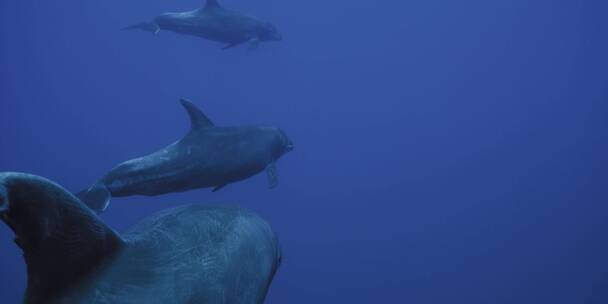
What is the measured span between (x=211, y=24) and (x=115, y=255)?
11.1m

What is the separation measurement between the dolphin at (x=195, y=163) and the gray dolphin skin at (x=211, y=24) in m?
6.28

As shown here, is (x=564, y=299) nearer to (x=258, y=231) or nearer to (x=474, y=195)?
(x=474, y=195)

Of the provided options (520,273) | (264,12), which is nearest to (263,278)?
(520,273)

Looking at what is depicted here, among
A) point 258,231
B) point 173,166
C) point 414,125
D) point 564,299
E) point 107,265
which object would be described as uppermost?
point 107,265

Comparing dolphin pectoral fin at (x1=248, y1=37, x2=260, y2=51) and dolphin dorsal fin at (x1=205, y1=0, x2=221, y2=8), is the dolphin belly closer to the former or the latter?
dolphin dorsal fin at (x1=205, y1=0, x2=221, y2=8)

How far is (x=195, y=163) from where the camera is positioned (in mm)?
6344

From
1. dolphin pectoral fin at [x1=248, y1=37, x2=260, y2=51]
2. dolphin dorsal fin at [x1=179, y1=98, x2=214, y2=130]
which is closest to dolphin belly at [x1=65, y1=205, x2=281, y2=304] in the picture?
dolphin dorsal fin at [x1=179, y1=98, x2=214, y2=130]

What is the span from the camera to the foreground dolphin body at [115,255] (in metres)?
2.36

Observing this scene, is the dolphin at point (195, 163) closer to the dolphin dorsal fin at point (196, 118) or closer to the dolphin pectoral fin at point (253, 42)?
the dolphin dorsal fin at point (196, 118)

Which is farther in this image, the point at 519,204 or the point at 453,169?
the point at 453,169

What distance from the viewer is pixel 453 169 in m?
48.2

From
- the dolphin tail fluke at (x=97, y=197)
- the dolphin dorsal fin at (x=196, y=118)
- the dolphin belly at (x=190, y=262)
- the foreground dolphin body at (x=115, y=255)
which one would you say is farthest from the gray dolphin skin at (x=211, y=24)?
the foreground dolphin body at (x=115, y=255)

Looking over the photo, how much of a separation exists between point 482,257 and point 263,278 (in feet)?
113

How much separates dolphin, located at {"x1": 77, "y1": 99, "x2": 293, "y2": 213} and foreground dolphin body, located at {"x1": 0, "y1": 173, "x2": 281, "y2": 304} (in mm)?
2465
